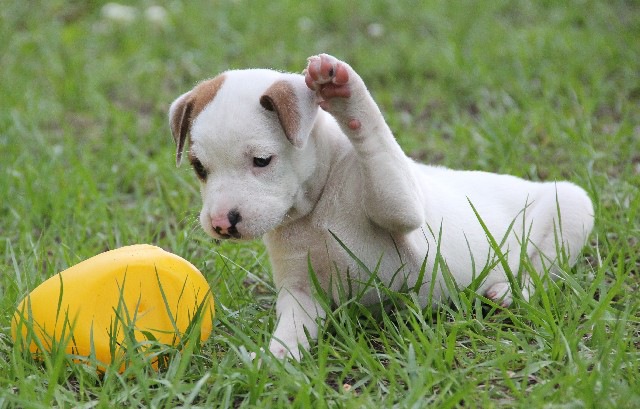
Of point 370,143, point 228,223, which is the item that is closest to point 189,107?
point 228,223

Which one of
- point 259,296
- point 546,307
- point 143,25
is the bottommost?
point 259,296

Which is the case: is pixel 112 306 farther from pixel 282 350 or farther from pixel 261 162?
pixel 261 162

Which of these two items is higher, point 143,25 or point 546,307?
point 143,25

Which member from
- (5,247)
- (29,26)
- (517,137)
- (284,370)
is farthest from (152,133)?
(284,370)

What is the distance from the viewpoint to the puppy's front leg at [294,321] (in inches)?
129

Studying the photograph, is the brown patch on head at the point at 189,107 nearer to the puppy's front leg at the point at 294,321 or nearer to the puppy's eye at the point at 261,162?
the puppy's eye at the point at 261,162

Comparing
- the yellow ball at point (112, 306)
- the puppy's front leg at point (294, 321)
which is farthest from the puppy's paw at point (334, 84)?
the yellow ball at point (112, 306)

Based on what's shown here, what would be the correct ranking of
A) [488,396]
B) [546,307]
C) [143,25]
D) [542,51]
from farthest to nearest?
1. [143,25]
2. [542,51]
3. [546,307]
4. [488,396]

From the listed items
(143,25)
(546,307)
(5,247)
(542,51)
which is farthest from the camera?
(143,25)

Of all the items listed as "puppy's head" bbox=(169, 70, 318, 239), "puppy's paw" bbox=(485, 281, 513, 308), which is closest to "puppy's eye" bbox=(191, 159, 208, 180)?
"puppy's head" bbox=(169, 70, 318, 239)

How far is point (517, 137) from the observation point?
19.0 ft

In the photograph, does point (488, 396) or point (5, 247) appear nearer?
point (488, 396)

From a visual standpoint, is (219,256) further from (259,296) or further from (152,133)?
(152,133)

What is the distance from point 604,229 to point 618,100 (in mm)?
2653
